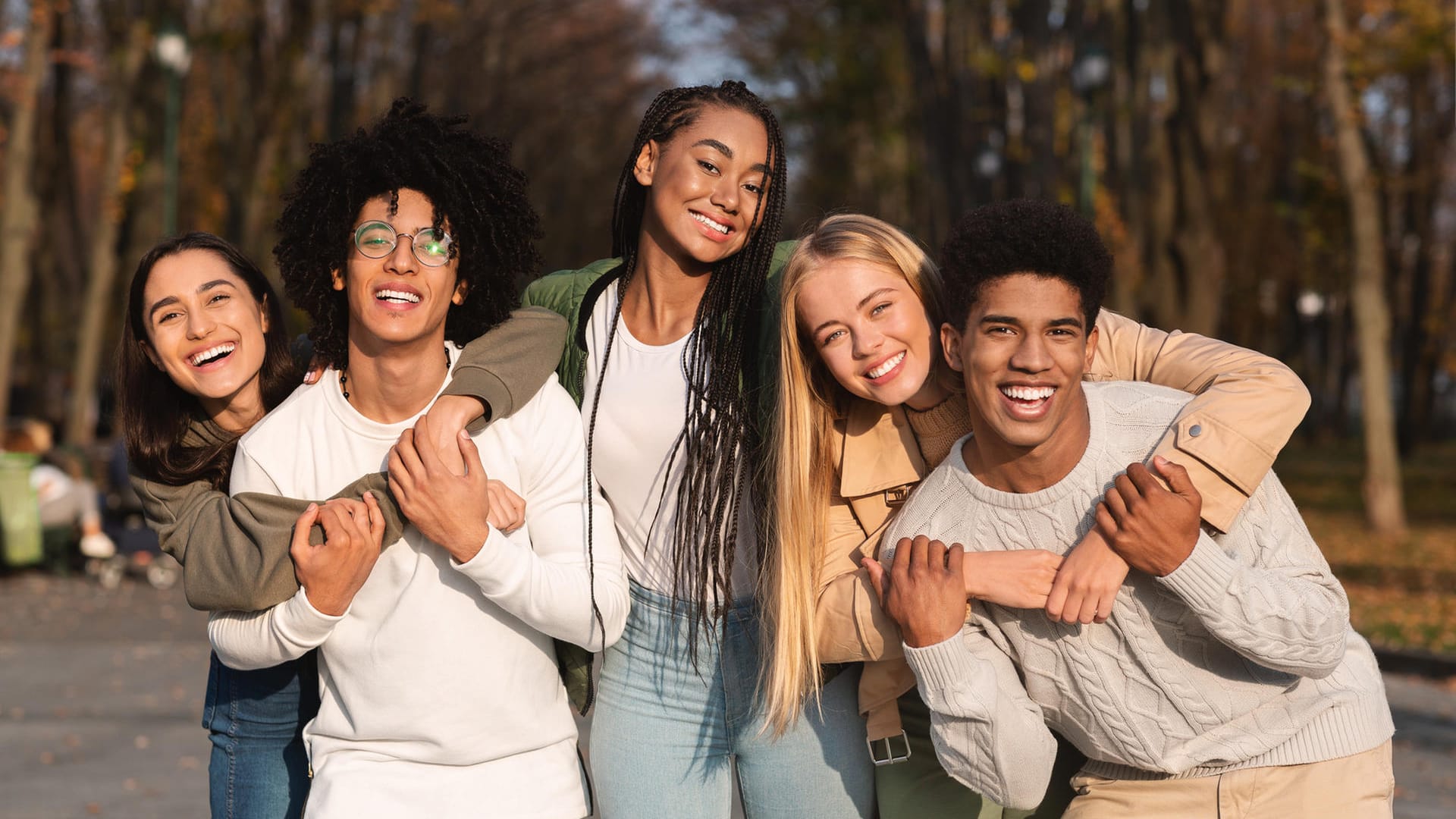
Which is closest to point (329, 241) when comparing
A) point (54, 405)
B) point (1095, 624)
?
point (1095, 624)

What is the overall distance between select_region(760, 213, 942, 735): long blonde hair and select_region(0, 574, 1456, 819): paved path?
4.28 meters

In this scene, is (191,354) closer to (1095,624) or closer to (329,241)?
(329,241)

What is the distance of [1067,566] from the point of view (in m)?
2.99

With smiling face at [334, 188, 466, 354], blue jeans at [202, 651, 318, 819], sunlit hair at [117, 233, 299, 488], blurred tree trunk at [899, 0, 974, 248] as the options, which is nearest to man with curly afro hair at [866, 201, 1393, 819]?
smiling face at [334, 188, 466, 354]

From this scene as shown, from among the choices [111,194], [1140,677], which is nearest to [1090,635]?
[1140,677]

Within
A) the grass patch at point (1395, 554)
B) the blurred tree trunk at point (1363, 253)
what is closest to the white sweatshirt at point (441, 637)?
the grass patch at point (1395, 554)

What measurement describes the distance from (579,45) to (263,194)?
13.5 m

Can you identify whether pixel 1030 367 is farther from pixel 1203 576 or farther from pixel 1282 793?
pixel 1282 793

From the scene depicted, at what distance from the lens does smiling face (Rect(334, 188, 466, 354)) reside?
10.3 ft

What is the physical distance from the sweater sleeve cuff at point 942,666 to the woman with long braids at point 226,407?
90 centimetres

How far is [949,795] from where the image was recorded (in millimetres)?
3504

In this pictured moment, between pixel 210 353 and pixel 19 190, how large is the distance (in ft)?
44.6

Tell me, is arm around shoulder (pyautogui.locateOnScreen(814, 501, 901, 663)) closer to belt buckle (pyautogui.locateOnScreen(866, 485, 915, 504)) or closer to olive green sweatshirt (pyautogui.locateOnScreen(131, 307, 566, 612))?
belt buckle (pyautogui.locateOnScreen(866, 485, 915, 504))

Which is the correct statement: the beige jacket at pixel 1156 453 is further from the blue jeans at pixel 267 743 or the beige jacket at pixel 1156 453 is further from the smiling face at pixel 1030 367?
the blue jeans at pixel 267 743
